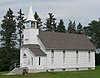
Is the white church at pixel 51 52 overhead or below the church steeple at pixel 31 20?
below

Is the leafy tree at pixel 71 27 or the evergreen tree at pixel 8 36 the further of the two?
the leafy tree at pixel 71 27

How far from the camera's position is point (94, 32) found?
105312 mm

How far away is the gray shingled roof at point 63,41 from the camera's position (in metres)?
63.2

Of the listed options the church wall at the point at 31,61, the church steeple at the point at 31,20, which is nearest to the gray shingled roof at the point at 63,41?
the church steeple at the point at 31,20

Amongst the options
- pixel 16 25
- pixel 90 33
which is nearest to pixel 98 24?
pixel 90 33

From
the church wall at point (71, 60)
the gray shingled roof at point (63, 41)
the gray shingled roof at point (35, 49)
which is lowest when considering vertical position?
the church wall at point (71, 60)

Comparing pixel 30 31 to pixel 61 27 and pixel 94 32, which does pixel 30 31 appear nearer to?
pixel 61 27

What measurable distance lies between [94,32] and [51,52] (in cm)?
4563

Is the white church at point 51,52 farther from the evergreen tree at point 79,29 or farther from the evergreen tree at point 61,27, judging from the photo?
the evergreen tree at point 79,29

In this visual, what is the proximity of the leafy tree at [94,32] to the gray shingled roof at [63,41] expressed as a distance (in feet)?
86.0

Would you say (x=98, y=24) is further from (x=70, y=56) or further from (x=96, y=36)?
(x=70, y=56)

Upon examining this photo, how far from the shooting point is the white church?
6003cm

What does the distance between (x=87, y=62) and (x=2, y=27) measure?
23831 mm

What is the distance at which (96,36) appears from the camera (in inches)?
3944
